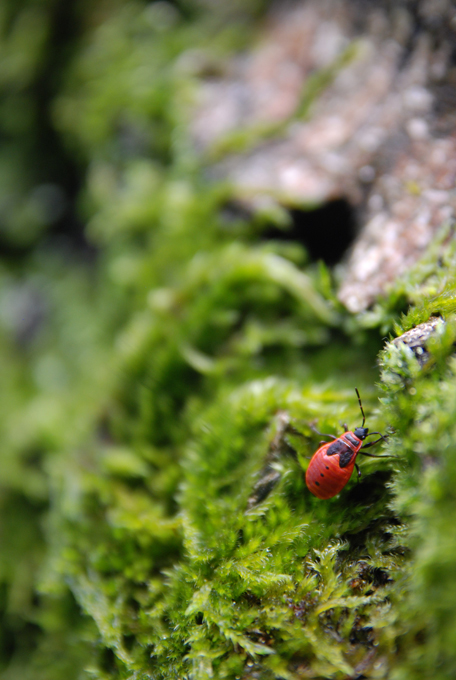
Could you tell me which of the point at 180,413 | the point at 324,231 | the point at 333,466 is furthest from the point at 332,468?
the point at 324,231

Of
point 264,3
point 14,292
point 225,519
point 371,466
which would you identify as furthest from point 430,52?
point 14,292

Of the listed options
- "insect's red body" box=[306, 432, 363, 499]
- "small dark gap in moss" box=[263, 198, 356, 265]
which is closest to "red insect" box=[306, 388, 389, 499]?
"insect's red body" box=[306, 432, 363, 499]

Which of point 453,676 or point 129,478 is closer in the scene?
point 453,676

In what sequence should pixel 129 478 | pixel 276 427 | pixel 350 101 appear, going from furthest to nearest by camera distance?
pixel 350 101, pixel 129 478, pixel 276 427

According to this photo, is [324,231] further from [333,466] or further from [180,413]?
[333,466]

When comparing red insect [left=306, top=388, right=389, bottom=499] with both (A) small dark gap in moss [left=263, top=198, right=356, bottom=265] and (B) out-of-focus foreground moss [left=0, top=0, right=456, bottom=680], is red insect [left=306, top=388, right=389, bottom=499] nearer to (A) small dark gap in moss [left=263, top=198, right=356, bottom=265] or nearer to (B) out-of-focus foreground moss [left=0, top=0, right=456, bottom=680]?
(B) out-of-focus foreground moss [left=0, top=0, right=456, bottom=680]

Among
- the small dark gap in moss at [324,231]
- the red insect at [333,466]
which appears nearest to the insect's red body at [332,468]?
the red insect at [333,466]

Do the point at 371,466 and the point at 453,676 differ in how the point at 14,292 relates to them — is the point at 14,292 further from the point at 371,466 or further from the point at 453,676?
the point at 453,676
